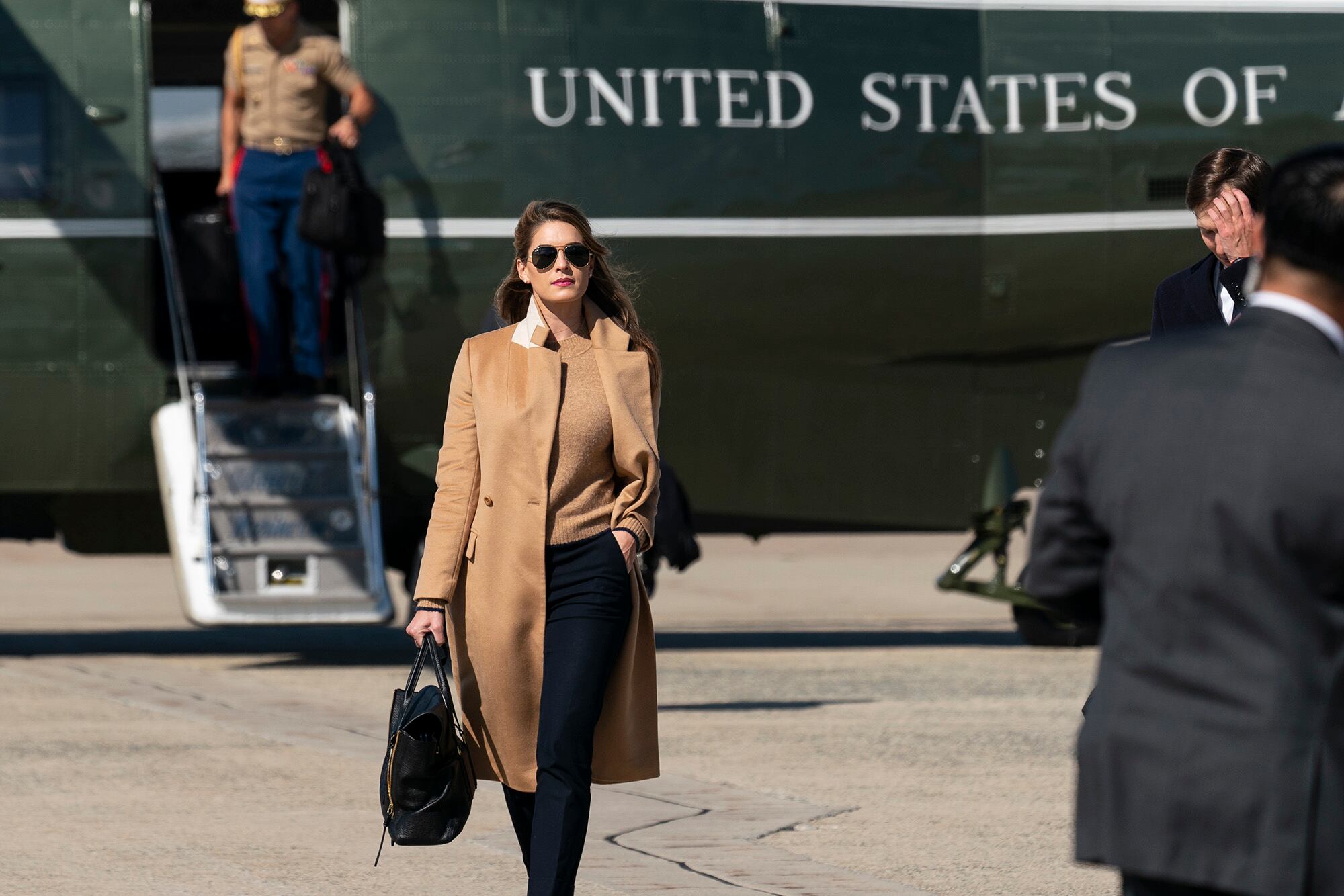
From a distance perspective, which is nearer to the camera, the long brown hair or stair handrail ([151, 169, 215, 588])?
the long brown hair

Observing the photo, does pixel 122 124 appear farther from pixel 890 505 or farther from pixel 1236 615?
pixel 1236 615

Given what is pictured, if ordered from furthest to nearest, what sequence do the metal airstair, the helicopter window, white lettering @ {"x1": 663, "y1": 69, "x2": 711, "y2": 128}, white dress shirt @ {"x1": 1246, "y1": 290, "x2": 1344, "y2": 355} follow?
1. white lettering @ {"x1": 663, "y1": 69, "x2": 711, "y2": 128}
2. the helicopter window
3. the metal airstair
4. white dress shirt @ {"x1": 1246, "y1": 290, "x2": 1344, "y2": 355}

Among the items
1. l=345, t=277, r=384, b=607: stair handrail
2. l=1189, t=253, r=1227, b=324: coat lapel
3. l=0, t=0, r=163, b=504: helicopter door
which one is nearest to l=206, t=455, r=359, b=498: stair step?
l=345, t=277, r=384, b=607: stair handrail

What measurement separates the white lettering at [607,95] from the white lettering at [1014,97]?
86.5 inches

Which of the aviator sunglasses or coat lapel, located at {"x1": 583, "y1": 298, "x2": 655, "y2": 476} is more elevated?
the aviator sunglasses

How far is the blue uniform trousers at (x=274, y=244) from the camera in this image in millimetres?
11203

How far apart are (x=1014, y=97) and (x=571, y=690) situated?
8.21 m

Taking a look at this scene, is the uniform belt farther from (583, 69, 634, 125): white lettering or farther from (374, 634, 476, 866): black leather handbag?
(374, 634, 476, 866): black leather handbag

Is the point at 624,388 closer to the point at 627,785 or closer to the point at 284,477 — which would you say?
the point at 627,785

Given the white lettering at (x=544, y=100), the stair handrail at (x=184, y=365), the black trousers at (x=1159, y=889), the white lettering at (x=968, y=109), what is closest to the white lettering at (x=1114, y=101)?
the white lettering at (x=968, y=109)

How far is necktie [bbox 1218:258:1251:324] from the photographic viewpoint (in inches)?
198

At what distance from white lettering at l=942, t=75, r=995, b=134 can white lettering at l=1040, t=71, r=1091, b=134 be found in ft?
1.22

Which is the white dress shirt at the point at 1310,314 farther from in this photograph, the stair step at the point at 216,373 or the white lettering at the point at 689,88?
the stair step at the point at 216,373

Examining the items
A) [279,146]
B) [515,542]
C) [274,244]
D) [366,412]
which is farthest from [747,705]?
[515,542]
